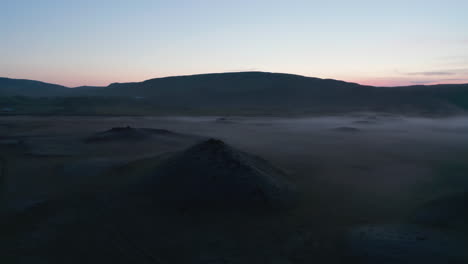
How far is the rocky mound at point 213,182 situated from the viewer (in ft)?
31.2

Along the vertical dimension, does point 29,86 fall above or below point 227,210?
above

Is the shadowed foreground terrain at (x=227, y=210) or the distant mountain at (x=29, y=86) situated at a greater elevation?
the distant mountain at (x=29, y=86)

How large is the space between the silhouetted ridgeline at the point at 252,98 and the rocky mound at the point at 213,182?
2166 inches

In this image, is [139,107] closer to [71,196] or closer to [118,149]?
[118,149]

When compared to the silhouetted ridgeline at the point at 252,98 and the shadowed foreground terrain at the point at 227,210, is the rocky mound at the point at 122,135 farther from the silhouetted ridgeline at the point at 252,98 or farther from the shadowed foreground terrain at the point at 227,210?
the silhouetted ridgeline at the point at 252,98

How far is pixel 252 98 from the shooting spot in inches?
3868

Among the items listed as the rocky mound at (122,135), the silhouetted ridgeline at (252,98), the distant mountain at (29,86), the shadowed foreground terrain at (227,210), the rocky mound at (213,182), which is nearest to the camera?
the shadowed foreground terrain at (227,210)

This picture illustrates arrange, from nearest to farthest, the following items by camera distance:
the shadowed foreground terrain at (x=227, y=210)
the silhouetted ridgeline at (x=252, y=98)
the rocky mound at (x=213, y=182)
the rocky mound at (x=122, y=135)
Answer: the shadowed foreground terrain at (x=227, y=210)
the rocky mound at (x=213, y=182)
the rocky mound at (x=122, y=135)
the silhouetted ridgeline at (x=252, y=98)

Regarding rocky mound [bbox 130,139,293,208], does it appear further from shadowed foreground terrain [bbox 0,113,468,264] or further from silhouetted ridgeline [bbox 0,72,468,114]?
silhouetted ridgeline [bbox 0,72,468,114]

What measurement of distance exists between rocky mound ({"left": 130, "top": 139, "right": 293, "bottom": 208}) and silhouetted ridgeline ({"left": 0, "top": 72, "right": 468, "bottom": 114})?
55028 mm

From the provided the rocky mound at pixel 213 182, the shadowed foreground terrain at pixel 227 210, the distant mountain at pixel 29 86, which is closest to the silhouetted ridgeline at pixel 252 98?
the shadowed foreground terrain at pixel 227 210

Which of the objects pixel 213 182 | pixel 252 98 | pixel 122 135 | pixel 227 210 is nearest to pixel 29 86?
pixel 252 98

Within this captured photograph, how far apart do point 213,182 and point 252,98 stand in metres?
89.3

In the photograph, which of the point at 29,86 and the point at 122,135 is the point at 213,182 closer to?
the point at 122,135
